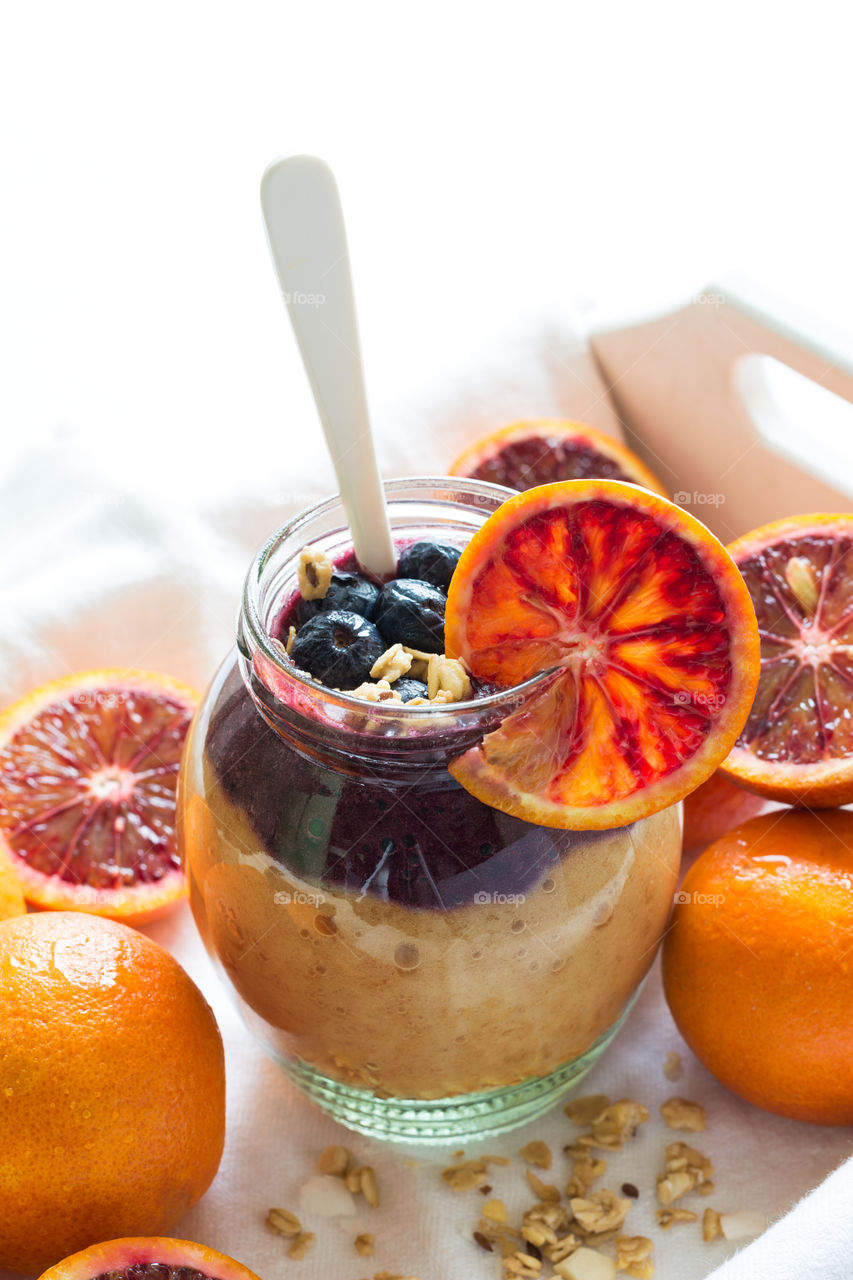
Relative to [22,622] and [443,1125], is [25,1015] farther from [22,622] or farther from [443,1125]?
[22,622]

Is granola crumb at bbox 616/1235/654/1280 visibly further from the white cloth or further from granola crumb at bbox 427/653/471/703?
granola crumb at bbox 427/653/471/703

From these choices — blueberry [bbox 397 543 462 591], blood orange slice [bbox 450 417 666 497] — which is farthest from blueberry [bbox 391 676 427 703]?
blood orange slice [bbox 450 417 666 497]

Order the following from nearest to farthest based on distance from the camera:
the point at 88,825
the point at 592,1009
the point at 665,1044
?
the point at 592,1009 < the point at 665,1044 < the point at 88,825

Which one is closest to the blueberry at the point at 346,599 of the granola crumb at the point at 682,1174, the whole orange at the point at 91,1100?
the whole orange at the point at 91,1100

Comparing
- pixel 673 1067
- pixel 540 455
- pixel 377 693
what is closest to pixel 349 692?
pixel 377 693

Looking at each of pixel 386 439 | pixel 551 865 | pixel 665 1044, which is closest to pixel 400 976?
pixel 551 865

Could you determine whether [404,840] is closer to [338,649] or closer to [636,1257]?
[338,649]

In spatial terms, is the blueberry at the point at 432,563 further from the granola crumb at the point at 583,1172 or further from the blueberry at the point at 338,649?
the granola crumb at the point at 583,1172
